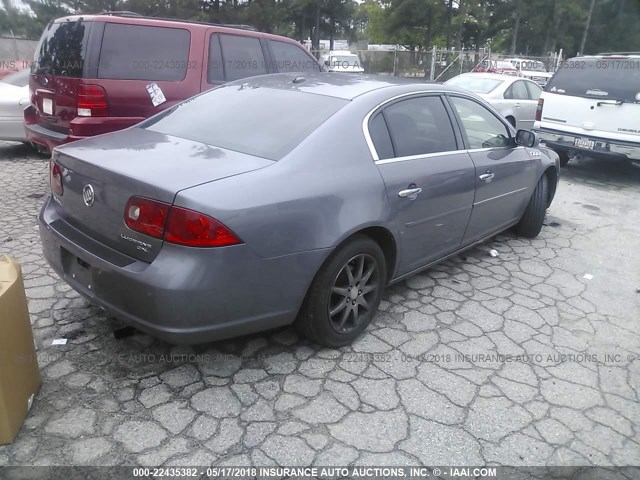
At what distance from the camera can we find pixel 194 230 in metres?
2.27

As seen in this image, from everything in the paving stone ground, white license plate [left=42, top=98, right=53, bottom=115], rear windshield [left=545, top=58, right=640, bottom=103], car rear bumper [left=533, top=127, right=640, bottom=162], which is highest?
rear windshield [left=545, top=58, right=640, bottom=103]

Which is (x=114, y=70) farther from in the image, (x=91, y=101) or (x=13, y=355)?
(x=13, y=355)

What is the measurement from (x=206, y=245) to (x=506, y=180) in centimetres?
294

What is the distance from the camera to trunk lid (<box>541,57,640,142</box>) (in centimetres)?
730

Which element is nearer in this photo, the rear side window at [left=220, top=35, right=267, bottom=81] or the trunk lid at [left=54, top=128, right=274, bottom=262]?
the trunk lid at [left=54, top=128, right=274, bottom=262]

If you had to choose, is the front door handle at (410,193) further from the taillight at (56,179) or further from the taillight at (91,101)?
the taillight at (91,101)

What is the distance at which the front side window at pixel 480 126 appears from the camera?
3.94 metres

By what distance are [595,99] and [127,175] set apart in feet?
24.3

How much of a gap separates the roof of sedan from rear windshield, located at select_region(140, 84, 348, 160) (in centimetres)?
9

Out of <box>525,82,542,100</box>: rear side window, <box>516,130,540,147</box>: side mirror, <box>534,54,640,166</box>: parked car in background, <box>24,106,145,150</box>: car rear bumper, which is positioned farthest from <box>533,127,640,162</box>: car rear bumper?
<box>24,106,145,150</box>: car rear bumper

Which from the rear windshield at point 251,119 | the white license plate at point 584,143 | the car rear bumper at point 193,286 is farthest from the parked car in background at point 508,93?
the car rear bumper at point 193,286

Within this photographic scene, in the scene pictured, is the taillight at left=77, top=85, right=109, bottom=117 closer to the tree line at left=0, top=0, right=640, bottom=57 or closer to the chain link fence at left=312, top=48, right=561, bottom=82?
the chain link fence at left=312, top=48, right=561, bottom=82

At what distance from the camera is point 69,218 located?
9.30 ft

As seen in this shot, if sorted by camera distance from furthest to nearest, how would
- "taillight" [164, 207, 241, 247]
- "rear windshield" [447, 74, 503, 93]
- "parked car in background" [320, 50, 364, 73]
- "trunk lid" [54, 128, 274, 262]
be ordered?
"parked car in background" [320, 50, 364, 73], "rear windshield" [447, 74, 503, 93], "trunk lid" [54, 128, 274, 262], "taillight" [164, 207, 241, 247]
